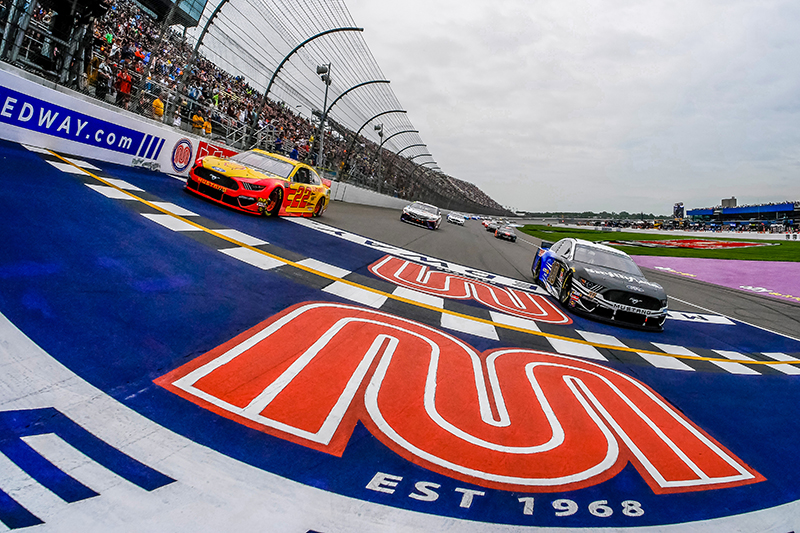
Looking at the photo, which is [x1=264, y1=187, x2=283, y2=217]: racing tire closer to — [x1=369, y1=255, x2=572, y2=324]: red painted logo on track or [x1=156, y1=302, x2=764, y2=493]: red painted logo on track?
[x1=369, y1=255, x2=572, y2=324]: red painted logo on track

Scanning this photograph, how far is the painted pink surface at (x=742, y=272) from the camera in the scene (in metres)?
11.8

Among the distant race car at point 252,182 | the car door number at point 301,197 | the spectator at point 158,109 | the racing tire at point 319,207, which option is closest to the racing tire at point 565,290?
the distant race car at point 252,182

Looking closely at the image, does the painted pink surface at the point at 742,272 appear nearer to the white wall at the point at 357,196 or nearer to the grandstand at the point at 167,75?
the grandstand at the point at 167,75

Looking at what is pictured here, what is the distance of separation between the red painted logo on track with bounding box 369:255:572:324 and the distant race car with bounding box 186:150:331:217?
290 cm

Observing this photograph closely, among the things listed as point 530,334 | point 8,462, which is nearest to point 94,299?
point 8,462

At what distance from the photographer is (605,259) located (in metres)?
7.43

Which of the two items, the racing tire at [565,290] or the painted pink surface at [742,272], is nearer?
the racing tire at [565,290]

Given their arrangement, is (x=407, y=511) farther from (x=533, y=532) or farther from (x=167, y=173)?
(x=167, y=173)

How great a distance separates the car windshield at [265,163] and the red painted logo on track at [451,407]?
5.86 metres

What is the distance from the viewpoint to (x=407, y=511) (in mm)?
1767

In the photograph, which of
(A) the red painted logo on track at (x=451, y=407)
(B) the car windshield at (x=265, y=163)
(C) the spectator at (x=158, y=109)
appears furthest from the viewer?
(C) the spectator at (x=158, y=109)

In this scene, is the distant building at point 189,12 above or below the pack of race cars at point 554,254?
above

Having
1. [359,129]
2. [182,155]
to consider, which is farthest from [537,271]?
[359,129]

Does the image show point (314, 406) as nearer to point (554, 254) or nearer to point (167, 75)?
point (554, 254)
